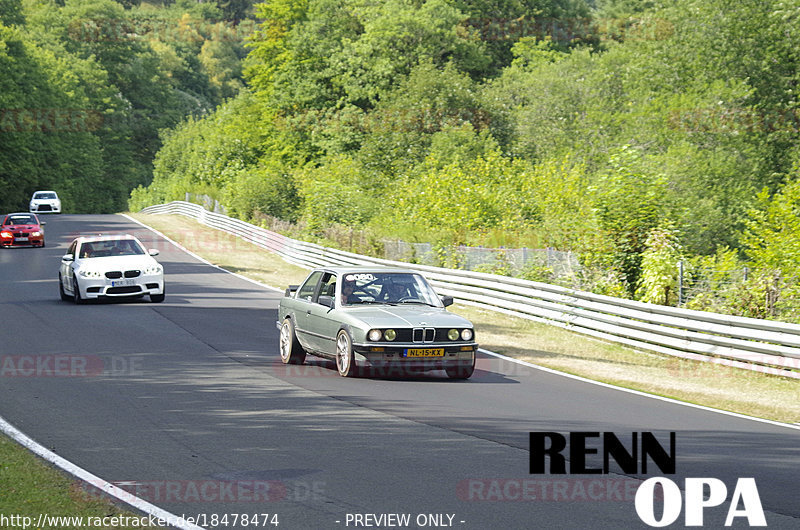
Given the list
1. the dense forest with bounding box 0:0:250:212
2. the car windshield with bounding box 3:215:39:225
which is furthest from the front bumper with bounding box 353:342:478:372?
the dense forest with bounding box 0:0:250:212

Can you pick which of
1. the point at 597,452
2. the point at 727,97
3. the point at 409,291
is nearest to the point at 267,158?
the point at 727,97

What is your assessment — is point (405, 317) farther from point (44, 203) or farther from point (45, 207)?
point (45, 207)

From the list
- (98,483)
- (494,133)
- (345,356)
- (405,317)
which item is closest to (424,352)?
(405,317)

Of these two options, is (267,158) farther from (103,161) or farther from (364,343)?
(364,343)

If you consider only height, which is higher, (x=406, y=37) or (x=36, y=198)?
(x=406, y=37)

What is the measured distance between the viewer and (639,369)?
16.2m

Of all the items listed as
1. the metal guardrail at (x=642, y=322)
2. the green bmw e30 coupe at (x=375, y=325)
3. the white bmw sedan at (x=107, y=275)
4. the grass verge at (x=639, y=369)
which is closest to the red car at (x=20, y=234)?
the white bmw sedan at (x=107, y=275)

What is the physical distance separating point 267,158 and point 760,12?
150 feet

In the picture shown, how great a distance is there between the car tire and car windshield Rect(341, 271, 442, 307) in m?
1.11

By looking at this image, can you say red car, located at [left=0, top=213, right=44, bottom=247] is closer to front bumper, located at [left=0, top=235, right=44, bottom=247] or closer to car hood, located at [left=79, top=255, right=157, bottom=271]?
front bumper, located at [left=0, top=235, right=44, bottom=247]

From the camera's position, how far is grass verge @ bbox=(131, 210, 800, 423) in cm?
1318

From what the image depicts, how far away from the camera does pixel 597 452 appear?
898 cm

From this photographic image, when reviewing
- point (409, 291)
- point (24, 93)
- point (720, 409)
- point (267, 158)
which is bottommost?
point (720, 409)

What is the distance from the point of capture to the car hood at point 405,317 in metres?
13.3
